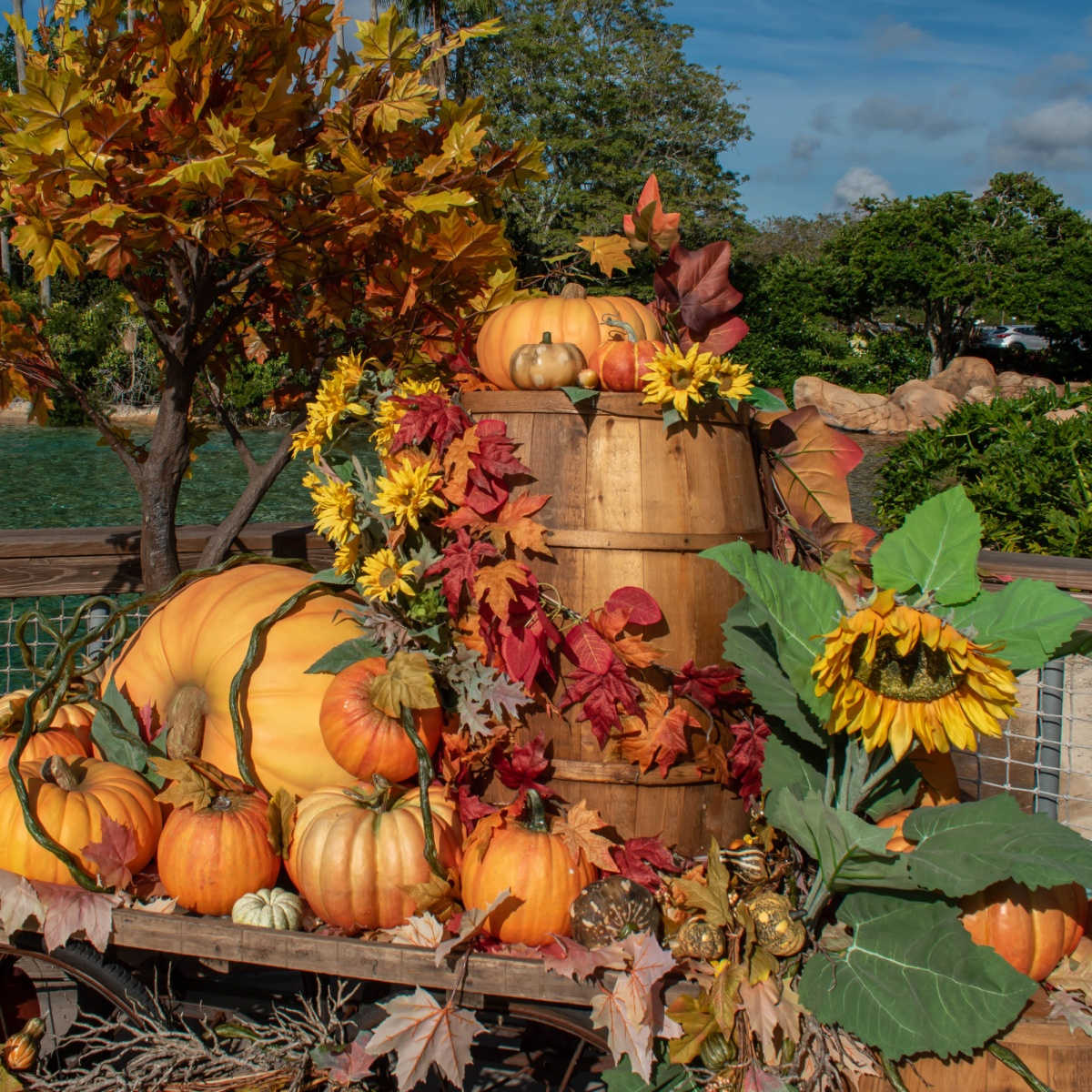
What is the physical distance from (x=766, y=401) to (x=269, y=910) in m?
1.37

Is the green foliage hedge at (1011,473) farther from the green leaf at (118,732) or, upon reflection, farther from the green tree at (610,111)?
the green tree at (610,111)

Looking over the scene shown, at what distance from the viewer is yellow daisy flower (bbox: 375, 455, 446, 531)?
1872 mm

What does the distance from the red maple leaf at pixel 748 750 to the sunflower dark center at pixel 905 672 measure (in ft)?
1.50

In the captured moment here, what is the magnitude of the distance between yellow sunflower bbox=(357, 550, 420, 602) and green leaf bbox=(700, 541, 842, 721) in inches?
23.8

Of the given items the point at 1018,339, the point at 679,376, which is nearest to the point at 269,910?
the point at 679,376

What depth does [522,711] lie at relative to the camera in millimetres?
1931

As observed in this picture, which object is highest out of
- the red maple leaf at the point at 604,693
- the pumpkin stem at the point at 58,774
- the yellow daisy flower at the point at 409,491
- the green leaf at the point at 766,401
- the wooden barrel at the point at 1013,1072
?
the green leaf at the point at 766,401

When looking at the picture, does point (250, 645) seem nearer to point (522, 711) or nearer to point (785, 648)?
point (522, 711)

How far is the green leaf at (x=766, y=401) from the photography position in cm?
203

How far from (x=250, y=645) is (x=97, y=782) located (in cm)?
40

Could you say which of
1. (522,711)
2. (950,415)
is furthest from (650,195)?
(950,415)

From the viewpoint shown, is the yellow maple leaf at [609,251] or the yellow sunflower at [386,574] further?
the yellow maple leaf at [609,251]

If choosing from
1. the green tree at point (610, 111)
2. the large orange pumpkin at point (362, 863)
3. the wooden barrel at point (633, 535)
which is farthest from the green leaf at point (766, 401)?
the green tree at point (610, 111)

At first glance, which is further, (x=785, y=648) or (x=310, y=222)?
(x=310, y=222)
